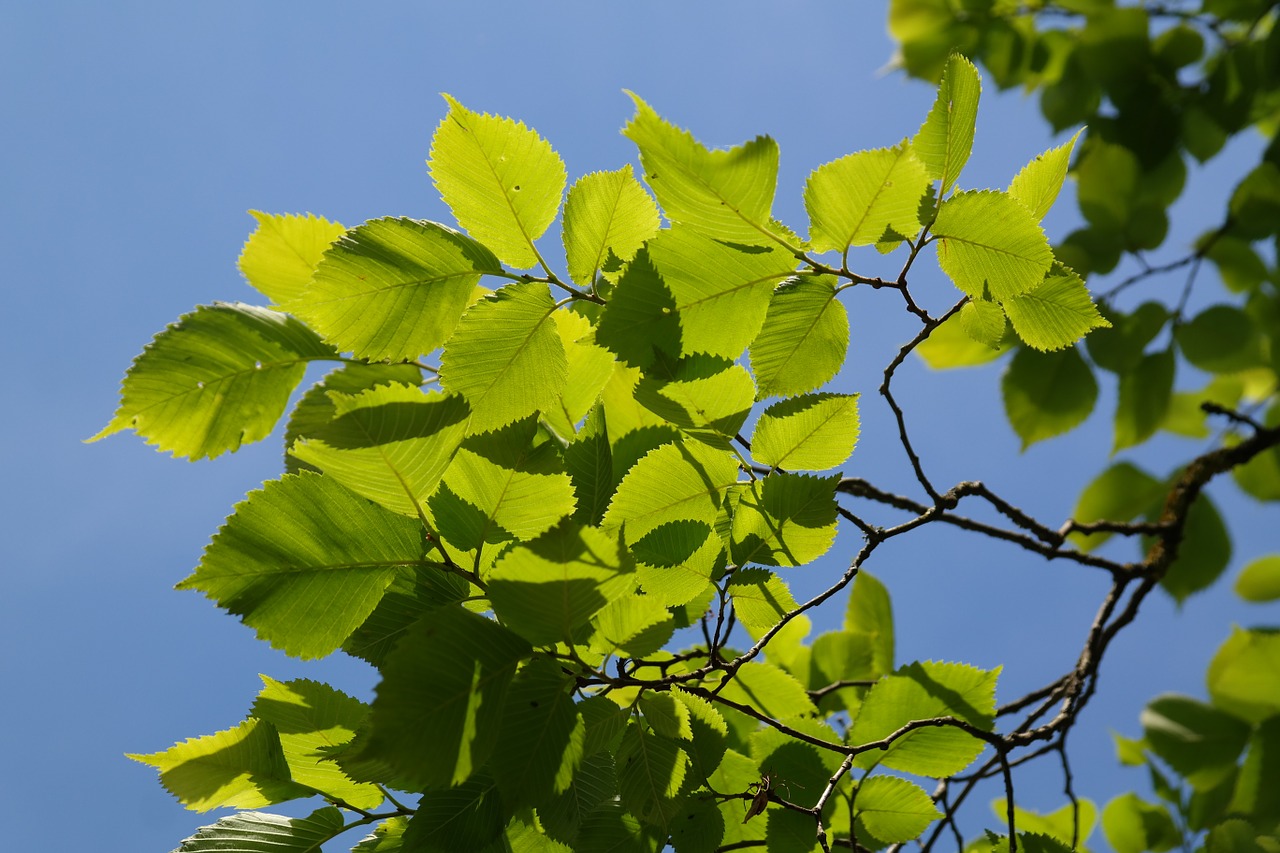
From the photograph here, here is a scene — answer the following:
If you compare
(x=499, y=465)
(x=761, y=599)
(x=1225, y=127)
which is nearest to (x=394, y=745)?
(x=499, y=465)

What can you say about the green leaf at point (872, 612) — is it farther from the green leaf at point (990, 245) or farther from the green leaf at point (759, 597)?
the green leaf at point (990, 245)

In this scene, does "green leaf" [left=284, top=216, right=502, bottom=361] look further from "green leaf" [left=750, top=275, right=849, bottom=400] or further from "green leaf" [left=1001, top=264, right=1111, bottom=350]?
"green leaf" [left=1001, top=264, right=1111, bottom=350]

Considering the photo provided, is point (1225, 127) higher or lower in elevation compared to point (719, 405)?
higher

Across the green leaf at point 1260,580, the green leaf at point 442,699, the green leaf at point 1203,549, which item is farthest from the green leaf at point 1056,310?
the green leaf at point 1260,580

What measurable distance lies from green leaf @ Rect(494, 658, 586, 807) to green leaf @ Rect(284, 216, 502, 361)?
0.77 ft

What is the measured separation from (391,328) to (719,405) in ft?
0.74

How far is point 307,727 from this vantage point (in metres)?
0.58

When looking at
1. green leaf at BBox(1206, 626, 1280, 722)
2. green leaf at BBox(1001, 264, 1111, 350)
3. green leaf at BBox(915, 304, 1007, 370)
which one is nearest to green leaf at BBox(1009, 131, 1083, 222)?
green leaf at BBox(1001, 264, 1111, 350)

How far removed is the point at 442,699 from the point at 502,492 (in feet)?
0.43

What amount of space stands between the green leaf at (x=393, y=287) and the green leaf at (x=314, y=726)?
0.24m

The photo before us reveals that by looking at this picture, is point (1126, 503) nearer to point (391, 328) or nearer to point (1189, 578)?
point (1189, 578)

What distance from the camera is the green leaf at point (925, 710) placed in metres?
0.64

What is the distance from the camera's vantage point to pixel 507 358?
0.54 m

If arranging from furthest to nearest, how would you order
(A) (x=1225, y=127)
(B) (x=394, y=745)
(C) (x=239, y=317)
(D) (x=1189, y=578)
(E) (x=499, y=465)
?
1. (A) (x=1225, y=127)
2. (D) (x=1189, y=578)
3. (C) (x=239, y=317)
4. (E) (x=499, y=465)
5. (B) (x=394, y=745)
